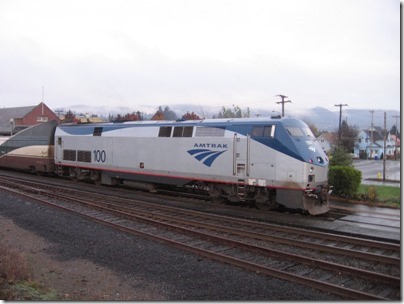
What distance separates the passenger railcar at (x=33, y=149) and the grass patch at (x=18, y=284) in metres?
18.3

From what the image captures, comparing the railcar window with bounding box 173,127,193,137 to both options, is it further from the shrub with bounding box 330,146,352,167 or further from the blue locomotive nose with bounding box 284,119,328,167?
the shrub with bounding box 330,146,352,167

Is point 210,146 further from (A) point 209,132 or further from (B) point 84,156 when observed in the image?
(B) point 84,156

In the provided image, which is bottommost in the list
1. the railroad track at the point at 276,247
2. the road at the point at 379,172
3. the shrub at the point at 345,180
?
the road at the point at 379,172

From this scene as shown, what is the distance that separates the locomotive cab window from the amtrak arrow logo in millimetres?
1623

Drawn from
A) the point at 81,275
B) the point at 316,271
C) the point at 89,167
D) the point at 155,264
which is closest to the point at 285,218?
the point at 316,271

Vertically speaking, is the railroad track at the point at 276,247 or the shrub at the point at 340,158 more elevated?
the shrub at the point at 340,158

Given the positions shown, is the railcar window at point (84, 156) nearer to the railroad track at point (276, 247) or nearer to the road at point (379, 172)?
the railroad track at point (276, 247)

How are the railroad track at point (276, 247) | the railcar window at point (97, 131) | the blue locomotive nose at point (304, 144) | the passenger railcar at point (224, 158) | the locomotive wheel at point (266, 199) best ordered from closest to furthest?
the railroad track at point (276, 247) < the blue locomotive nose at point (304, 144) < the passenger railcar at point (224, 158) < the locomotive wheel at point (266, 199) < the railcar window at point (97, 131)

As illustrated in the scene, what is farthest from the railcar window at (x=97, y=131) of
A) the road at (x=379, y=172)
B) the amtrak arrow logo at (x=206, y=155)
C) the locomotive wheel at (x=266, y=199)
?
the road at (x=379, y=172)

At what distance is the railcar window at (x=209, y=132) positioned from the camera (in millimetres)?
15333

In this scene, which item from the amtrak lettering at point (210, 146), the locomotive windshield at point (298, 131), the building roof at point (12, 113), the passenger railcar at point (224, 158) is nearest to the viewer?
the passenger railcar at point (224, 158)

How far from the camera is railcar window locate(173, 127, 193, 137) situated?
16.4m

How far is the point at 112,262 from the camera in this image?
874 centimetres

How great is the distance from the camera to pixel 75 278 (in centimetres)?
782
